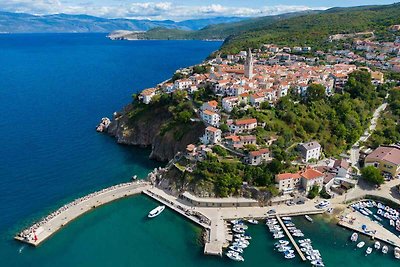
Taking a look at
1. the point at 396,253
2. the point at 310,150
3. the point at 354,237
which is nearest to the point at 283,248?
the point at 354,237

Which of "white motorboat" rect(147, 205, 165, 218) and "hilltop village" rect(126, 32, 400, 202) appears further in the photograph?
"hilltop village" rect(126, 32, 400, 202)

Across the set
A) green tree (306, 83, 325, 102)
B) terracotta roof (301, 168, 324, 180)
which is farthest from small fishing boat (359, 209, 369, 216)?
green tree (306, 83, 325, 102)

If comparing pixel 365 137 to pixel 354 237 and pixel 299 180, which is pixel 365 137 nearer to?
pixel 299 180

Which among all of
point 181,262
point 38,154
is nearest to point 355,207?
Result: point 181,262

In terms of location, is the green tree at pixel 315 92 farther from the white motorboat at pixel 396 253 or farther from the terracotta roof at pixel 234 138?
the white motorboat at pixel 396 253

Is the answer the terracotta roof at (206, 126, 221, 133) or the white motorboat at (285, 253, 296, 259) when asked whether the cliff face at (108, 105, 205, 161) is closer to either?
the terracotta roof at (206, 126, 221, 133)

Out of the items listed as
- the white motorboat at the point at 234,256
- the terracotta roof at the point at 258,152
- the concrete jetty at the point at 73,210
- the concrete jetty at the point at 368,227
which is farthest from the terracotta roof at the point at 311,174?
the concrete jetty at the point at 73,210

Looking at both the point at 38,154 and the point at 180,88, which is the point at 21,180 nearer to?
the point at 38,154
